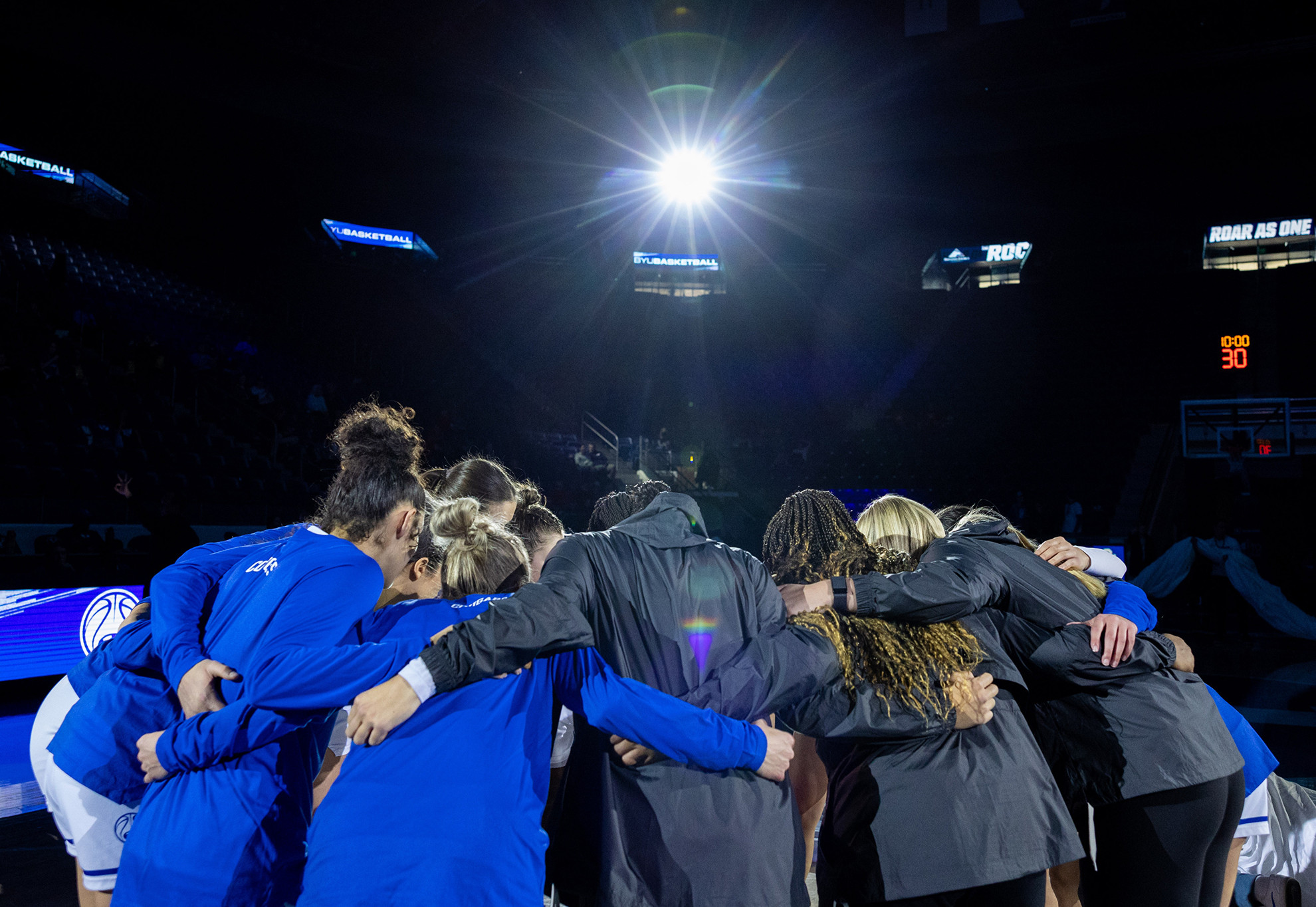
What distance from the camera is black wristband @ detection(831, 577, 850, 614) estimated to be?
6.46 ft

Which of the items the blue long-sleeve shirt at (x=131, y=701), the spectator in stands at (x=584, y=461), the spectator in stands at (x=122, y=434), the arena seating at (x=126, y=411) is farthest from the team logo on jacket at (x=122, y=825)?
the spectator in stands at (x=584, y=461)

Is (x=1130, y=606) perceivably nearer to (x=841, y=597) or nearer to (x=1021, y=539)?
(x=1021, y=539)

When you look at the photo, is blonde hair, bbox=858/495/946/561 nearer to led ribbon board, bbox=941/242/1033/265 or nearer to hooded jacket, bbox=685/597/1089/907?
hooded jacket, bbox=685/597/1089/907

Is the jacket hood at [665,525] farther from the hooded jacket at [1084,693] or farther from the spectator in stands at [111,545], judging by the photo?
the spectator in stands at [111,545]

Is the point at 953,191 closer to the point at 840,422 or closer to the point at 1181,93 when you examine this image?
the point at 1181,93

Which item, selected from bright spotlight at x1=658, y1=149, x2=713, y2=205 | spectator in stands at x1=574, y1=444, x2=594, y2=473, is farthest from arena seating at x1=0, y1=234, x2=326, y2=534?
Answer: bright spotlight at x1=658, y1=149, x2=713, y2=205

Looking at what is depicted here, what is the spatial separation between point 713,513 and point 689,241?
49.8 ft

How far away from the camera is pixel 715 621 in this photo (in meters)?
1.86

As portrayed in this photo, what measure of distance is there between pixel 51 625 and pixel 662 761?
6.83 meters

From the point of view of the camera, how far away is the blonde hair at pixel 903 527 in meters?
2.59

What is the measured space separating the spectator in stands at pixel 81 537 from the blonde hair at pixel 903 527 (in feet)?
30.8

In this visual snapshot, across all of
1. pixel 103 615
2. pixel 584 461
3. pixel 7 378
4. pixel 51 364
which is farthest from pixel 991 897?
pixel 584 461

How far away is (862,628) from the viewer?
1992mm

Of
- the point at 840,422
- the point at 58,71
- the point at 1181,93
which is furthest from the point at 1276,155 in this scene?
the point at 58,71
